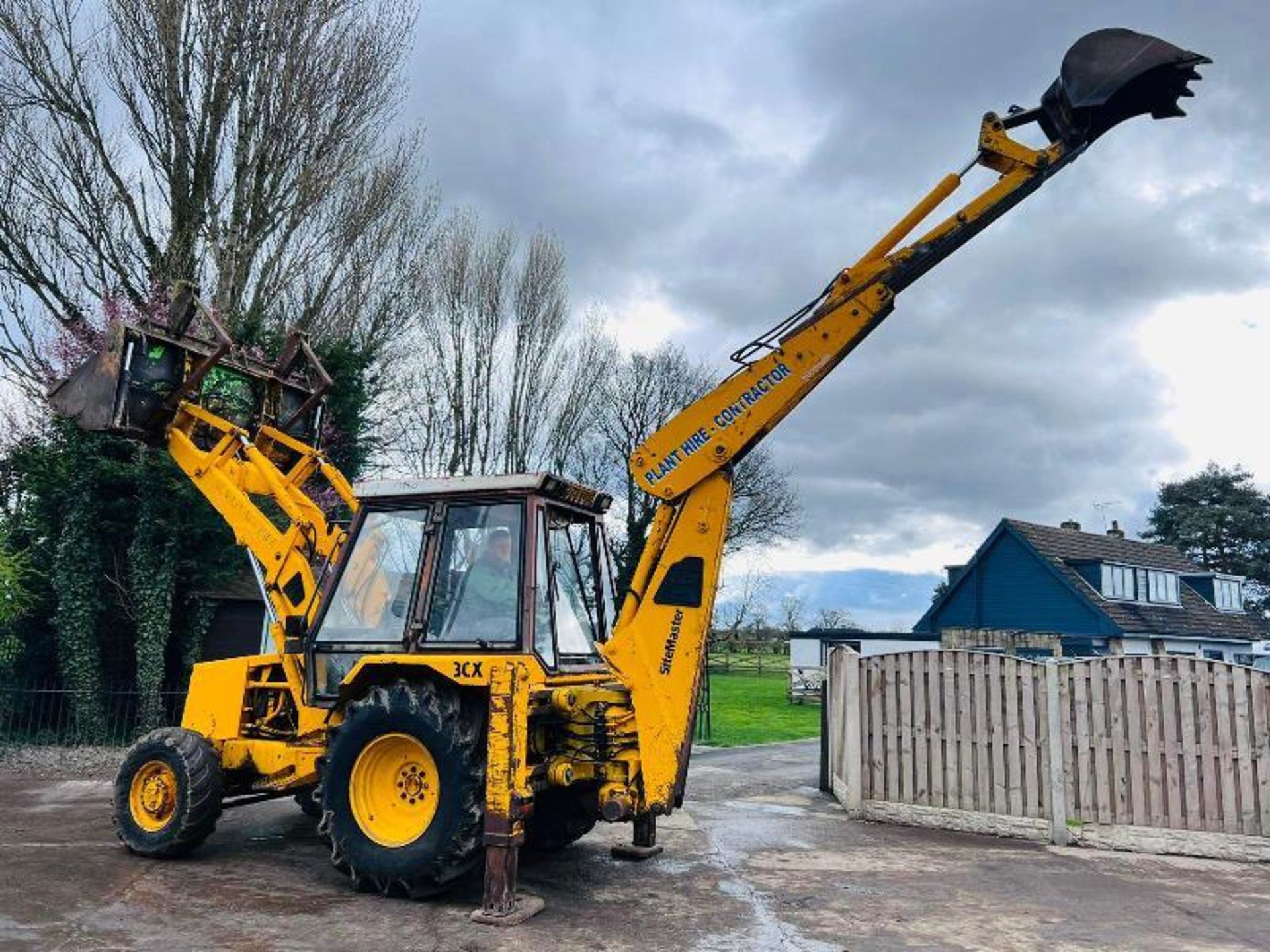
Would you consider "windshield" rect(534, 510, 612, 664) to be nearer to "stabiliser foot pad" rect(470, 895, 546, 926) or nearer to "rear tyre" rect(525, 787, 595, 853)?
"rear tyre" rect(525, 787, 595, 853)

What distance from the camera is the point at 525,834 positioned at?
292 inches

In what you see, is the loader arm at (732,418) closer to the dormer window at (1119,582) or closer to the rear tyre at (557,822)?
the rear tyre at (557,822)

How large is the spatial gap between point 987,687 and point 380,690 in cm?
571

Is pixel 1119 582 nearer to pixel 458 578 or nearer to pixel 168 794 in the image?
pixel 458 578

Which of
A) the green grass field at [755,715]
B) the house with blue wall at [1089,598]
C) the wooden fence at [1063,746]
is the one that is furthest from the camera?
the house with blue wall at [1089,598]

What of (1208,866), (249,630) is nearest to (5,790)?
(249,630)

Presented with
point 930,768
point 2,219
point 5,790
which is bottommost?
point 5,790

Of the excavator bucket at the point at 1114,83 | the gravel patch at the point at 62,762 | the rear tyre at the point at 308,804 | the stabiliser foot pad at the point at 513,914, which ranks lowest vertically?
the gravel patch at the point at 62,762

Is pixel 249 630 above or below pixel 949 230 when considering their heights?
below

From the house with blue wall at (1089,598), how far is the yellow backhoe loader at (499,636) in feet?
70.4

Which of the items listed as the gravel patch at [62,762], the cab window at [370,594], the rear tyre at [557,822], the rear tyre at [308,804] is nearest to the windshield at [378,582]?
the cab window at [370,594]

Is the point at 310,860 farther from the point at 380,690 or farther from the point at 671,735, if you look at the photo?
the point at 671,735

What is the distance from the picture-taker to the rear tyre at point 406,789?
5730mm

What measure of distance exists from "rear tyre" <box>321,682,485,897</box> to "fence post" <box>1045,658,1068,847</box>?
5.38 m
